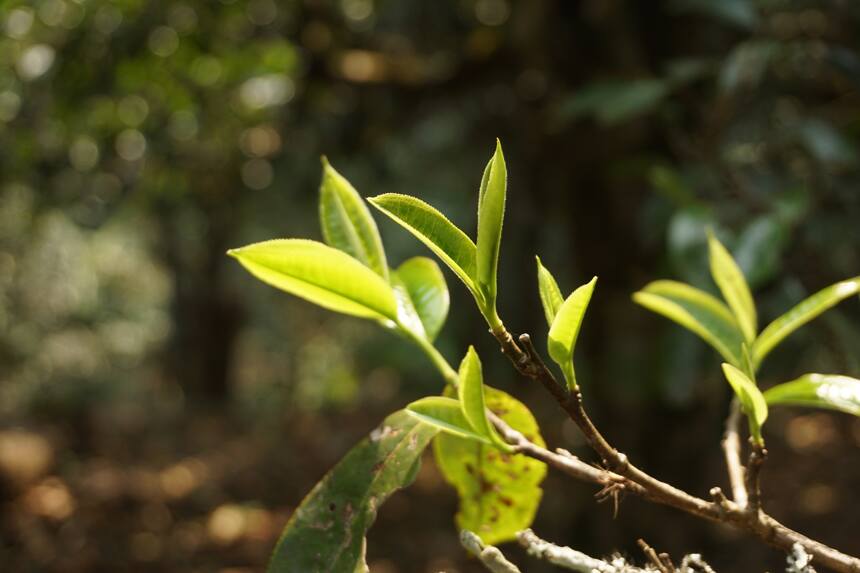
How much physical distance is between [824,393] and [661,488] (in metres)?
0.13

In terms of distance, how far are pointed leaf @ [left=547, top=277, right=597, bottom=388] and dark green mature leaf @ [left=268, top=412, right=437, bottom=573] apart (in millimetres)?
103

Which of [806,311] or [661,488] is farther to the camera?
[806,311]

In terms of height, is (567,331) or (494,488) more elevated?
(567,331)

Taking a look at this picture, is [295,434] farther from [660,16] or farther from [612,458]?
[612,458]

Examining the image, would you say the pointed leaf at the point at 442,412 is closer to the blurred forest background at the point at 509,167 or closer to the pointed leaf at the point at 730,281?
the pointed leaf at the point at 730,281

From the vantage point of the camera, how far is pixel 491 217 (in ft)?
1.13

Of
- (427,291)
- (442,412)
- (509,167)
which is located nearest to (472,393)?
(442,412)

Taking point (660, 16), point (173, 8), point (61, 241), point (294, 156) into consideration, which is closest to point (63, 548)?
point (294, 156)

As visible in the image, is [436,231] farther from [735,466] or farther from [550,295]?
[735,466]

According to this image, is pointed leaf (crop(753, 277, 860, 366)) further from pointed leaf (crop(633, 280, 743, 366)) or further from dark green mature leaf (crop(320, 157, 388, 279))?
dark green mature leaf (crop(320, 157, 388, 279))

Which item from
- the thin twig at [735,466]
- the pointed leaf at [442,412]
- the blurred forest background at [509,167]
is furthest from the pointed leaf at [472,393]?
the blurred forest background at [509,167]

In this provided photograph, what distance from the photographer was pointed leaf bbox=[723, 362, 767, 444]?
0.38m

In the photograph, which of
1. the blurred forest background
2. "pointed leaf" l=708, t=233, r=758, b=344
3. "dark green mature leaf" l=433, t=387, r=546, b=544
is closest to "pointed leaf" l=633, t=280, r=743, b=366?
"pointed leaf" l=708, t=233, r=758, b=344

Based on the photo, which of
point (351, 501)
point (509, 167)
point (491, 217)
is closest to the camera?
point (491, 217)
